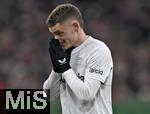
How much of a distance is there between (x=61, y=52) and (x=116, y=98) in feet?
17.9

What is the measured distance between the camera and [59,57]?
3752 mm

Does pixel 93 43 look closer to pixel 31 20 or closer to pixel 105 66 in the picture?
pixel 105 66

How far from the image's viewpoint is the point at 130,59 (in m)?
10.4

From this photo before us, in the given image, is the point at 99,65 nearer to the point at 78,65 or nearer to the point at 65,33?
the point at 78,65

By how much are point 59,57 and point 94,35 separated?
706 cm

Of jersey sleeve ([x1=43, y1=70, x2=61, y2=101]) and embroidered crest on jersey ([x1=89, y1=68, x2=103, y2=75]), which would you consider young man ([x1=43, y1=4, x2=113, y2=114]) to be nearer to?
embroidered crest on jersey ([x1=89, y1=68, x2=103, y2=75])

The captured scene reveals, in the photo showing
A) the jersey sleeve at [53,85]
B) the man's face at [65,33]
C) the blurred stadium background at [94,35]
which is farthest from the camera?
the blurred stadium background at [94,35]

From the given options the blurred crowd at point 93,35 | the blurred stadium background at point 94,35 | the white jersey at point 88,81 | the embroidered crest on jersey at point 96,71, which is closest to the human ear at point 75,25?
the white jersey at point 88,81

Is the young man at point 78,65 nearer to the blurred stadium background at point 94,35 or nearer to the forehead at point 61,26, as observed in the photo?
the forehead at point 61,26

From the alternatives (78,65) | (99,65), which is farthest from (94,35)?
(99,65)

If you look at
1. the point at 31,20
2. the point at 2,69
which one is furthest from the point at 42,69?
the point at 31,20

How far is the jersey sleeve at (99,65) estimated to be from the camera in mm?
3754

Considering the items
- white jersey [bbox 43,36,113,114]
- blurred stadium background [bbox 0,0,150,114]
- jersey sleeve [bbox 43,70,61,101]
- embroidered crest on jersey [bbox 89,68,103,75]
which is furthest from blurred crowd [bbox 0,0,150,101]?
embroidered crest on jersey [bbox 89,68,103,75]

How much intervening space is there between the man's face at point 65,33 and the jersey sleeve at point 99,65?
170mm
